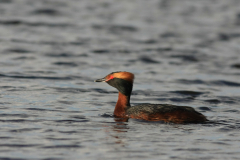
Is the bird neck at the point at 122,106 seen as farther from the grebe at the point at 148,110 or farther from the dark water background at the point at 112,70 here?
the dark water background at the point at 112,70

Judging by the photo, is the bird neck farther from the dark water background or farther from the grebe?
the dark water background

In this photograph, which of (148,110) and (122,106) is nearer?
(148,110)

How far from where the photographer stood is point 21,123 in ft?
38.8

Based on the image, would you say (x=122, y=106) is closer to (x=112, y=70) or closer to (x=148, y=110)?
(x=148, y=110)

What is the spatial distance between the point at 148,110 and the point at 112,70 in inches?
322

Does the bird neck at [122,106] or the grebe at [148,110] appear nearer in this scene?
the grebe at [148,110]

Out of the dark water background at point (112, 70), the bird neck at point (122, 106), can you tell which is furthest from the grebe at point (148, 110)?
the dark water background at point (112, 70)

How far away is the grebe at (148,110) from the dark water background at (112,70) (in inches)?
12.0

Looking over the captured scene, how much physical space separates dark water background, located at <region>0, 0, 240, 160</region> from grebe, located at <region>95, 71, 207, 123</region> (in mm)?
305

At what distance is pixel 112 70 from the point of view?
68.2 ft

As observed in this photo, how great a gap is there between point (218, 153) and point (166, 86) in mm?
8415

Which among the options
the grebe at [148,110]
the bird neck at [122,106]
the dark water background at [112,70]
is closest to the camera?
the dark water background at [112,70]

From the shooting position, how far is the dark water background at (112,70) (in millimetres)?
10336

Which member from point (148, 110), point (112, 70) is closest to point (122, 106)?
point (148, 110)
